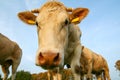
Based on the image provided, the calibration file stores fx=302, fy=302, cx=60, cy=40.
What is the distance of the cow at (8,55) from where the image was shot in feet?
51.4

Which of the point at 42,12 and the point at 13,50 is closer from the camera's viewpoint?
the point at 42,12

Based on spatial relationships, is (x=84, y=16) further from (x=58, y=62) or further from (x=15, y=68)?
(x=15, y=68)

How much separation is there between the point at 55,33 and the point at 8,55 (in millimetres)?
9760

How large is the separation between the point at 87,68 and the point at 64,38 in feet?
32.5

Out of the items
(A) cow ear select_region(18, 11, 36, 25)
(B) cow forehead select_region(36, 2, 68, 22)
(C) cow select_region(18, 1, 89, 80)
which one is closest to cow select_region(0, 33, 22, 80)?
(C) cow select_region(18, 1, 89, 80)

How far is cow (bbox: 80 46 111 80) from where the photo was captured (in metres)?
16.7

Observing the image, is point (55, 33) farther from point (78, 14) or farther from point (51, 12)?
point (78, 14)

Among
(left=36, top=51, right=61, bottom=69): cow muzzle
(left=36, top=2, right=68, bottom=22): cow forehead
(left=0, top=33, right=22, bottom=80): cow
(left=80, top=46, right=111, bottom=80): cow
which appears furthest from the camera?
(left=80, top=46, right=111, bottom=80): cow

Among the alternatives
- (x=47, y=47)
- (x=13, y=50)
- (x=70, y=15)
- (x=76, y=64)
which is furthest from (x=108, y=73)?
(x=47, y=47)

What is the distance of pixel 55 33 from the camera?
668cm

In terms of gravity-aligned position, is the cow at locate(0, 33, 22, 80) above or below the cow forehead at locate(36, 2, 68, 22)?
below

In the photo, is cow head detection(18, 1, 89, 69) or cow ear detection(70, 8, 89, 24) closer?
cow head detection(18, 1, 89, 69)

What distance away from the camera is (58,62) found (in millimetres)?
5762

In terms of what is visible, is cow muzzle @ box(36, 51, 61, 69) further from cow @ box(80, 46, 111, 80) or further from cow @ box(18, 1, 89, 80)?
cow @ box(80, 46, 111, 80)
